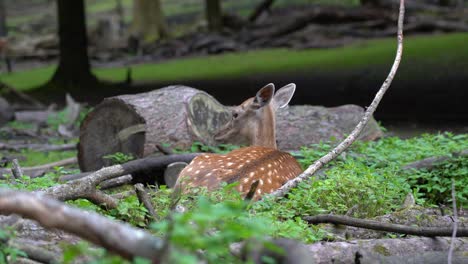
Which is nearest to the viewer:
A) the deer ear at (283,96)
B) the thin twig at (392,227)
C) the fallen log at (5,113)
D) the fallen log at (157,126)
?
the thin twig at (392,227)

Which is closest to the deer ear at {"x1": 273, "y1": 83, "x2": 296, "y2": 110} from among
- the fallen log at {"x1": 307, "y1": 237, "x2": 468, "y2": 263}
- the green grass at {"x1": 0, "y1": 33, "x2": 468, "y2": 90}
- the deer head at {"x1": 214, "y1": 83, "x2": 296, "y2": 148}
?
the deer head at {"x1": 214, "y1": 83, "x2": 296, "y2": 148}

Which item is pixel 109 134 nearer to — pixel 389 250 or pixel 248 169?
pixel 248 169

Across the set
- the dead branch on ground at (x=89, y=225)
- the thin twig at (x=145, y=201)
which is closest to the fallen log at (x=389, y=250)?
the thin twig at (x=145, y=201)

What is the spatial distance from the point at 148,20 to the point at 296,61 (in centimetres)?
1064

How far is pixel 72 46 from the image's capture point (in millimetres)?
18266

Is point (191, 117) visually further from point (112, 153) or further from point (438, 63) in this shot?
point (438, 63)

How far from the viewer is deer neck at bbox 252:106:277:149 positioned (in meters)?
7.43

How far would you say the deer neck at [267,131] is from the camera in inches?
293

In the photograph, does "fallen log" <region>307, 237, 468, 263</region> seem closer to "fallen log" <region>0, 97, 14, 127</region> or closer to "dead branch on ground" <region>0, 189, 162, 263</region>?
"dead branch on ground" <region>0, 189, 162, 263</region>

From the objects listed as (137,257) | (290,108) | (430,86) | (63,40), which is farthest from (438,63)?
(137,257)

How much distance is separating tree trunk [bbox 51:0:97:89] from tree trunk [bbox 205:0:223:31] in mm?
8048

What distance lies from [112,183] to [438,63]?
1108 centimetres

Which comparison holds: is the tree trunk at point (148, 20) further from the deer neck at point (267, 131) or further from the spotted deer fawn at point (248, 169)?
the spotted deer fawn at point (248, 169)

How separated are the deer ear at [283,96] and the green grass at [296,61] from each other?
802 cm
